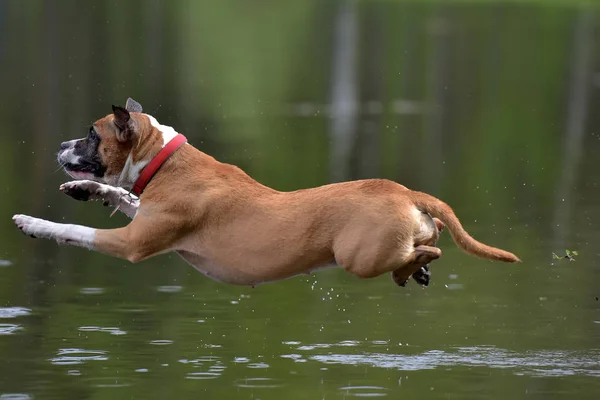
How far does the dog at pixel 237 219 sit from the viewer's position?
11.4 metres

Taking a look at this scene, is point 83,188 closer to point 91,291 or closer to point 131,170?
point 131,170

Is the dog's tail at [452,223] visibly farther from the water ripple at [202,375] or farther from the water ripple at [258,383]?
the water ripple at [202,375]

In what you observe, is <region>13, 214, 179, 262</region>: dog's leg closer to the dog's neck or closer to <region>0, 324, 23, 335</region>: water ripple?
the dog's neck

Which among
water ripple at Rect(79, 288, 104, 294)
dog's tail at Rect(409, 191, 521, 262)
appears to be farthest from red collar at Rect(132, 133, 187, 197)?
water ripple at Rect(79, 288, 104, 294)

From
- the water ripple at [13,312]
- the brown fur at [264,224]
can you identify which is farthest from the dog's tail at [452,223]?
the water ripple at [13,312]

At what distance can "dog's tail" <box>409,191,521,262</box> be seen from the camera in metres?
11.4

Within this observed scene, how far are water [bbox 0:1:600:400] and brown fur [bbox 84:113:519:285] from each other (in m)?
0.82

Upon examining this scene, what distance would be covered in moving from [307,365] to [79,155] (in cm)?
222

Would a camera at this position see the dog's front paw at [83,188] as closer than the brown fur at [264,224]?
No

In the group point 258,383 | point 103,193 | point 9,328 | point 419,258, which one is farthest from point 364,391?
point 9,328

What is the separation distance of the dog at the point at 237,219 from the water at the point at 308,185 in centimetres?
83

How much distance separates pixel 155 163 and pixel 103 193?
0.76 meters

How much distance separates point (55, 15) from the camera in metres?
51.3

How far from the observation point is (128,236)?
1163 centimetres
